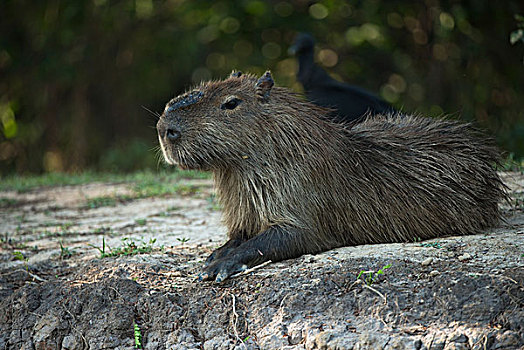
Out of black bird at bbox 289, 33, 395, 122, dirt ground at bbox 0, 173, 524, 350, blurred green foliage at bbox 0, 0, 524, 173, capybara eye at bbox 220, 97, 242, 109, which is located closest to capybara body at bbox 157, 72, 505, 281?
capybara eye at bbox 220, 97, 242, 109

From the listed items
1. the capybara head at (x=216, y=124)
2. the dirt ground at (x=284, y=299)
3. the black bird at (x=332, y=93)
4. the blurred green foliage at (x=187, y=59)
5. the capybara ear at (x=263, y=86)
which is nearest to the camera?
the dirt ground at (x=284, y=299)

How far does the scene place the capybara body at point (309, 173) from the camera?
348 cm

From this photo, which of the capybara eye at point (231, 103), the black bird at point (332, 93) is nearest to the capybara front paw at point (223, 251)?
the capybara eye at point (231, 103)

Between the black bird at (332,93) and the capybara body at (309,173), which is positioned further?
the black bird at (332,93)

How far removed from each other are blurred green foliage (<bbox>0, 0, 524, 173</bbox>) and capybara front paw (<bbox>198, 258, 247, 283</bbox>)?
22.0 feet

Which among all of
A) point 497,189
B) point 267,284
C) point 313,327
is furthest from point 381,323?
point 497,189

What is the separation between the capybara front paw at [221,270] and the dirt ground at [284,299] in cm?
4

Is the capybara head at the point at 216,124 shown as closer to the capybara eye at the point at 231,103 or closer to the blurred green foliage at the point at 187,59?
the capybara eye at the point at 231,103

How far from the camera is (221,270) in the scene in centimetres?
317

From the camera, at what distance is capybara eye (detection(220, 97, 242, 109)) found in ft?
11.7

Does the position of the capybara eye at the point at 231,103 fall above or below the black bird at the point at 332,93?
below

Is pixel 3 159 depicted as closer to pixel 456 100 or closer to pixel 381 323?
pixel 456 100

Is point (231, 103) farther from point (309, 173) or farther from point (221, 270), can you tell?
point (221, 270)

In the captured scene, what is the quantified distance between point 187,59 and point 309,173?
8.00 meters
